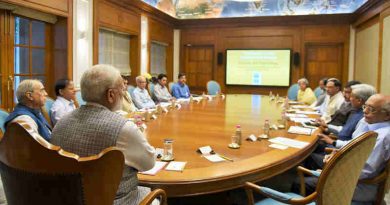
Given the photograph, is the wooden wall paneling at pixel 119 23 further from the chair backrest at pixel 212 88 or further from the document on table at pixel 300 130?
the document on table at pixel 300 130

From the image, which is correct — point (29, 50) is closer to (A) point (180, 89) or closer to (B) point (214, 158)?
(A) point (180, 89)

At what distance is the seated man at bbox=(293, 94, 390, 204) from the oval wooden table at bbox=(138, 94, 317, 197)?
16.4 inches

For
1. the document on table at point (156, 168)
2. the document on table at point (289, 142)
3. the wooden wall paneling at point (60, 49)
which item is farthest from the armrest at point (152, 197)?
the wooden wall paneling at point (60, 49)

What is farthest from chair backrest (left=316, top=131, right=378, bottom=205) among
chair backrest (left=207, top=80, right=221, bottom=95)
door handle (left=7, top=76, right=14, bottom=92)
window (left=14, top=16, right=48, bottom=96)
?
chair backrest (left=207, top=80, right=221, bottom=95)

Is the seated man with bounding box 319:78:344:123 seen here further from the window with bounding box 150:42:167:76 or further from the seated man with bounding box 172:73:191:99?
the window with bounding box 150:42:167:76

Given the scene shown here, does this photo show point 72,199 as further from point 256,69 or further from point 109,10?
point 256,69

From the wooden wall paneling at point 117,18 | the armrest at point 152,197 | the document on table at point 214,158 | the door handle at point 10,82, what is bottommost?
the armrest at point 152,197

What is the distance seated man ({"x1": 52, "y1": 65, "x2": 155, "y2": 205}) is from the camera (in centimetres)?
135

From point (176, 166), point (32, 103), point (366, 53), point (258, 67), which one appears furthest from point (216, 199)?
point (258, 67)

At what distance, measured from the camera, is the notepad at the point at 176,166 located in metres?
1.93

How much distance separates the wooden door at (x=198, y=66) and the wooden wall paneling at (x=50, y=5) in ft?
16.1

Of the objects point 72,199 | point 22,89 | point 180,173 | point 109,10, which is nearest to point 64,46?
point 109,10

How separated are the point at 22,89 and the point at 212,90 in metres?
6.12

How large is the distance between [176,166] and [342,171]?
918 mm
